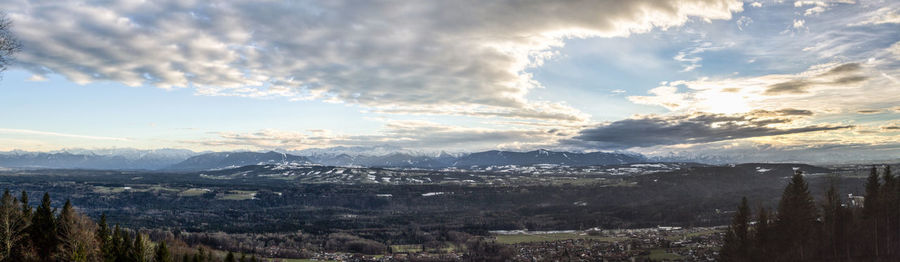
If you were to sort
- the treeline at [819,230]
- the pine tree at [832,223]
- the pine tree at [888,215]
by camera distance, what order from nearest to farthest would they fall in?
the treeline at [819,230], the pine tree at [832,223], the pine tree at [888,215]

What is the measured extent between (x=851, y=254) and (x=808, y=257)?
10.3 meters

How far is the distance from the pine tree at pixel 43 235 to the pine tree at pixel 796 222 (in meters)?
104

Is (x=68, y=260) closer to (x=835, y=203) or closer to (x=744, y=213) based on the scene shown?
(x=744, y=213)

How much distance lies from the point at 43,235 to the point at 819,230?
11653 centimetres

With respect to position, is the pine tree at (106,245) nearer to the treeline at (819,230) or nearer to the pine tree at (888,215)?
the treeline at (819,230)

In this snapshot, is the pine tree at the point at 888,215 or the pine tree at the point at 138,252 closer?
the pine tree at the point at 138,252

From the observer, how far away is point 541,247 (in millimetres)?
138875

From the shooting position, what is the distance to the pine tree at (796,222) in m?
72.7

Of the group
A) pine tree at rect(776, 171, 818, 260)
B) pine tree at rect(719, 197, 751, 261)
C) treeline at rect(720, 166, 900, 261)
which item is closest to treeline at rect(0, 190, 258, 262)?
pine tree at rect(719, 197, 751, 261)

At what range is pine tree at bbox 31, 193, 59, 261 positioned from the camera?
58.3 meters

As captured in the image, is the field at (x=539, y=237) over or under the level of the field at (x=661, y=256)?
under

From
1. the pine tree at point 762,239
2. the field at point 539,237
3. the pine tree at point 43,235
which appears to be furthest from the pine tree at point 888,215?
the pine tree at point 43,235

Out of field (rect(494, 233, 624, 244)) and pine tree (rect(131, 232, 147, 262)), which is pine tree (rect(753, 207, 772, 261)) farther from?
pine tree (rect(131, 232, 147, 262))

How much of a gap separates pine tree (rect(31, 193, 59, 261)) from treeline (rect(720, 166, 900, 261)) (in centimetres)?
10063
